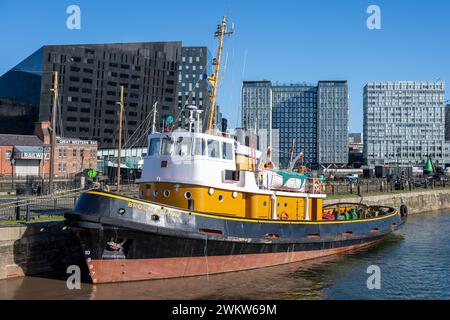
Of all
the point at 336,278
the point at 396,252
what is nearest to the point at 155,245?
the point at 336,278

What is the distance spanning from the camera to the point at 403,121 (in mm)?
155375

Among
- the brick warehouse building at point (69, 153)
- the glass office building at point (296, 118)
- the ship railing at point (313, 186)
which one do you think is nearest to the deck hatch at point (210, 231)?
the ship railing at point (313, 186)

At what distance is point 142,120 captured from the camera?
96.0 meters

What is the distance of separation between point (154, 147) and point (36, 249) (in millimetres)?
6280

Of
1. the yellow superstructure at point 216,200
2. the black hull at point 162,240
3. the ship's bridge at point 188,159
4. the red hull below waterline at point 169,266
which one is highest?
the ship's bridge at point 188,159

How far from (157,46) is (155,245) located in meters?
88.8

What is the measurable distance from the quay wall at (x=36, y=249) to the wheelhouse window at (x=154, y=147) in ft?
15.5

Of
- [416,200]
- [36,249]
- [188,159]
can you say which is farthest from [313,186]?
[416,200]

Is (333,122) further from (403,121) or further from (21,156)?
(21,156)

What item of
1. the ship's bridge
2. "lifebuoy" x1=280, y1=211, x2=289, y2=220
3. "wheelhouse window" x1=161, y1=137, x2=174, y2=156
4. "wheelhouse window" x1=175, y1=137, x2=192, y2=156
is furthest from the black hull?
"wheelhouse window" x1=161, y1=137, x2=174, y2=156

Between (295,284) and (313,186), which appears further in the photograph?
(313,186)

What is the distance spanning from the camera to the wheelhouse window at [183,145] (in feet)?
62.6

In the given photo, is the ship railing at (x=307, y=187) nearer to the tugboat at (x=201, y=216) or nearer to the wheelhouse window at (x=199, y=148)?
the tugboat at (x=201, y=216)

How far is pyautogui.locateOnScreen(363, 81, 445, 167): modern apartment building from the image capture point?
15312 centimetres
